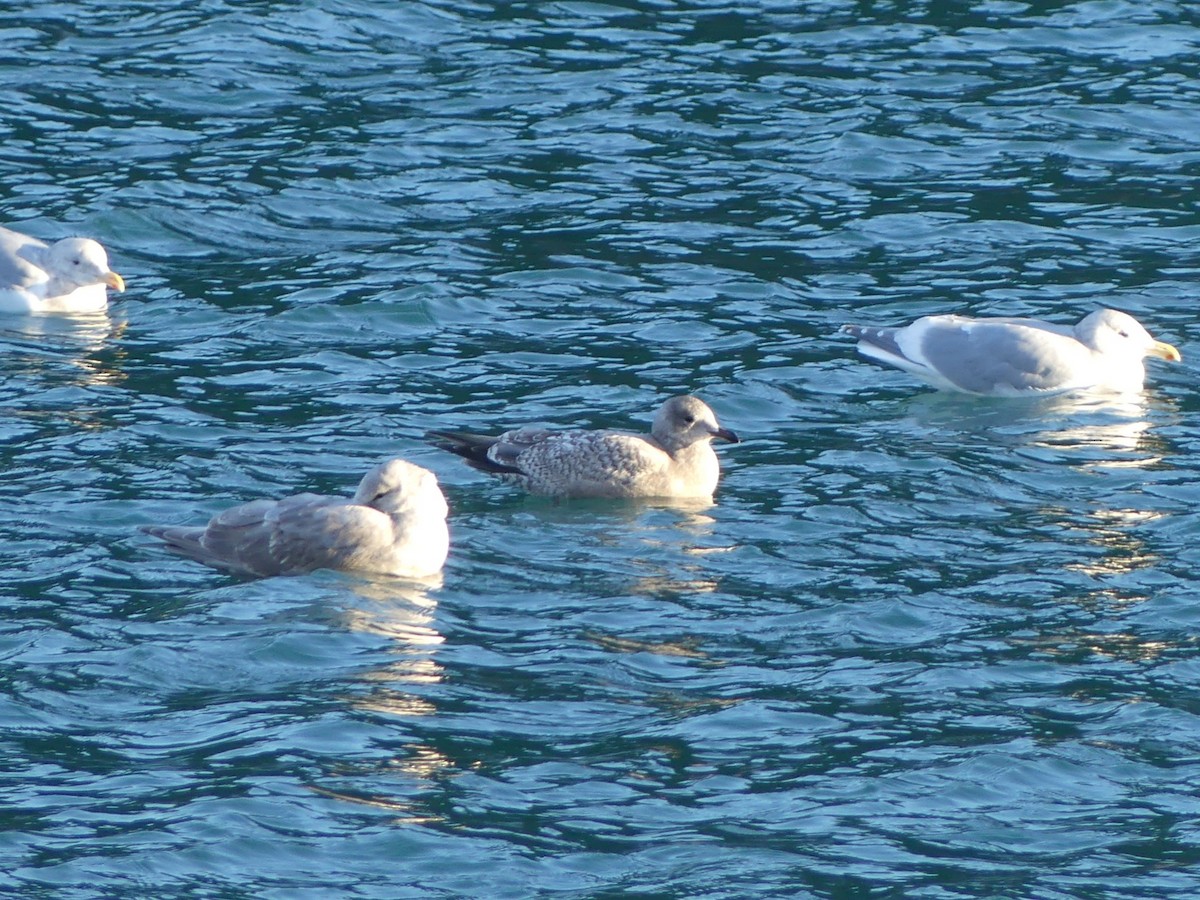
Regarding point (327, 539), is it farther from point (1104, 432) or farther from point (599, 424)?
point (1104, 432)

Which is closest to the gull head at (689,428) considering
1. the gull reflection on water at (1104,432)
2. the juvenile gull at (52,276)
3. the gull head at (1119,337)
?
the gull reflection on water at (1104,432)

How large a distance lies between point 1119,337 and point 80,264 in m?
7.06

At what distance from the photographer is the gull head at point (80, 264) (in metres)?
15.0

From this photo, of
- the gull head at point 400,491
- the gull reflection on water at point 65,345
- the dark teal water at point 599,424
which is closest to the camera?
the dark teal water at point 599,424

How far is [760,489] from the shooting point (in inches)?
488

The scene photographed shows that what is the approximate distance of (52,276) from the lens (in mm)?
15336

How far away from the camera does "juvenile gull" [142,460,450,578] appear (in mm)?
10742

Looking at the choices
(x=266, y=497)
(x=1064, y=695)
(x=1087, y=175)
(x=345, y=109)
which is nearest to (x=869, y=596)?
(x=1064, y=695)

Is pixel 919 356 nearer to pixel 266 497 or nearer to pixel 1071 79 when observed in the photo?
pixel 266 497

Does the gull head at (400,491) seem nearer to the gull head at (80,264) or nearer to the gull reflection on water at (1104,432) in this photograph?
the gull reflection on water at (1104,432)

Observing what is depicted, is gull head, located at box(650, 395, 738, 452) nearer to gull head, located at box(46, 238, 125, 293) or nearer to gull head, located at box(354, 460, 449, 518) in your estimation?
gull head, located at box(354, 460, 449, 518)

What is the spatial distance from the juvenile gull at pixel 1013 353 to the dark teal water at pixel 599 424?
0.23 meters

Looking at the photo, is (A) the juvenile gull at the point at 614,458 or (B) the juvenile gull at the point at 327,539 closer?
(B) the juvenile gull at the point at 327,539

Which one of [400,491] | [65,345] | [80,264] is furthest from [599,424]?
[80,264]
